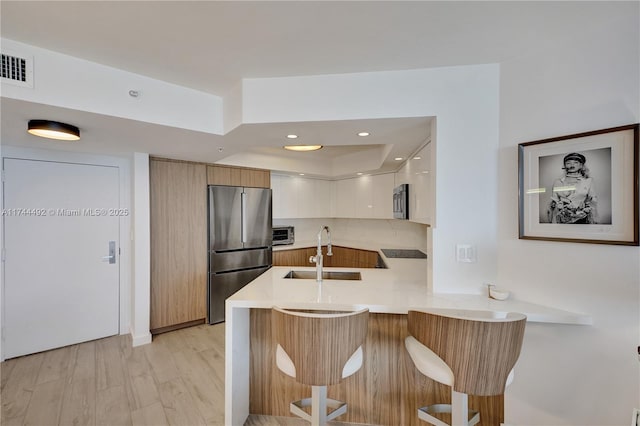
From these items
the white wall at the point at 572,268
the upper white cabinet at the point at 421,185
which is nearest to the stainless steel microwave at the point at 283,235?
the upper white cabinet at the point at 421,185

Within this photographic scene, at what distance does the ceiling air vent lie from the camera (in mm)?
1506

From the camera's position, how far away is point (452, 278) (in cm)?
178

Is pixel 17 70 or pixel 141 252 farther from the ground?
pixel 17 70

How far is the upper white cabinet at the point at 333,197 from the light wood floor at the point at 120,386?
2.34 metres

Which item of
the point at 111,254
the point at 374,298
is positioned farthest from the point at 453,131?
the point at 111,254

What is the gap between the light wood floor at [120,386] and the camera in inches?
75.6

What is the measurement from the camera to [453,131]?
5.88ft

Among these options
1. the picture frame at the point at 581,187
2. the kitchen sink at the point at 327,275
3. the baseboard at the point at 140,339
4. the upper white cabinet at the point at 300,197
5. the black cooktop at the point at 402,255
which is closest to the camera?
the picture frame at the point at 581,187

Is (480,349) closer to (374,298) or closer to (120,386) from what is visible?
(374,298)

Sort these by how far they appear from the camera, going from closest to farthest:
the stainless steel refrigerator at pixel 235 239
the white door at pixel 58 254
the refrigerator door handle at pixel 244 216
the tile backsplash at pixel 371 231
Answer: the white door at pixel 58 254 < the stainless steel refrigerator at pixel 235 239 < the refrigerator door handle at pixel 244 216 < the tile backsplash at pixel 371 231

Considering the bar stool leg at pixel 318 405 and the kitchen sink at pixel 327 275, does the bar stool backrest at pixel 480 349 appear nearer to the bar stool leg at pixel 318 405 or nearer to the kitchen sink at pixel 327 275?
the bar stool leg at pixel 318 405

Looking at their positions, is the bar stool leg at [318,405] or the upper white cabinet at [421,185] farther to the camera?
the upper white cabinet at [421,185]

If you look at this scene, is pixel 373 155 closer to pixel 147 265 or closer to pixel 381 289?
pixel 381 289

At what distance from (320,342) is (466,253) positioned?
3.71 feet
